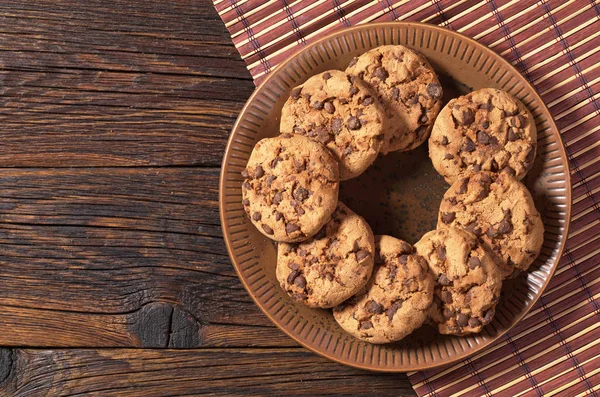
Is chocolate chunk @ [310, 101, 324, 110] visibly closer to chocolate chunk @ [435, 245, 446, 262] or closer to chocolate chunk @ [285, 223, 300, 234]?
chocolate chunk @ [285, 223, 300, 234]

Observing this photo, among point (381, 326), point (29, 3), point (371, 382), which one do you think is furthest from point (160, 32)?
point (371, 382)

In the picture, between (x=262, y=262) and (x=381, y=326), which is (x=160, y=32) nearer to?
(x=262, y=262)

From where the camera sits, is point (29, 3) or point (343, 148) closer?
point (343, 148)

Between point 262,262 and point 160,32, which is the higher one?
point 160,32

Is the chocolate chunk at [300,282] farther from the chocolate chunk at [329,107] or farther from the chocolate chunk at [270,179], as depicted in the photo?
the chocolate chunk at [329,107]

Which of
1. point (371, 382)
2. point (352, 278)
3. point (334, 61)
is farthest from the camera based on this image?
point (371, 382)

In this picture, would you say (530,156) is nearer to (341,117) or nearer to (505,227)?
(505,227)

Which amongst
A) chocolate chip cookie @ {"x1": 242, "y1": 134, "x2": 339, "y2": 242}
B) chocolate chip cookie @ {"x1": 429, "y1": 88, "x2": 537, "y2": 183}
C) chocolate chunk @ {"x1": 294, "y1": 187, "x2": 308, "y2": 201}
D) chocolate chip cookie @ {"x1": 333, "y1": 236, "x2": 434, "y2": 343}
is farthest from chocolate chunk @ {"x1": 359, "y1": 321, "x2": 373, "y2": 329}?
chocolate chip cookie @ {"x1": 429, "y1": 88, "x2": 537, "y2": 183}
